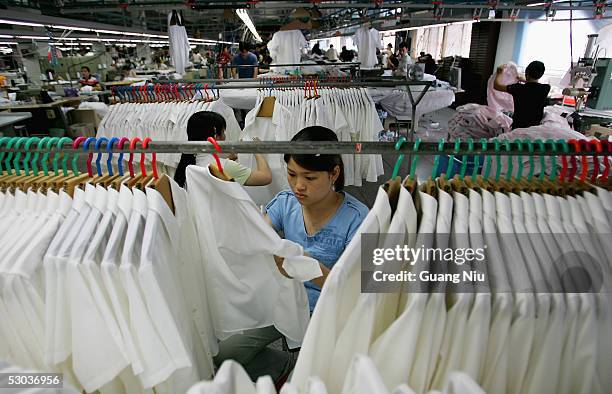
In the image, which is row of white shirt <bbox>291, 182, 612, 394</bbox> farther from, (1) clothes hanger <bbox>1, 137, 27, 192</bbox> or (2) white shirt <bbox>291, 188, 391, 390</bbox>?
(1) clothes hanger <bbox>1, 137, 27, 192</bbox>

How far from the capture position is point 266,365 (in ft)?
6.79

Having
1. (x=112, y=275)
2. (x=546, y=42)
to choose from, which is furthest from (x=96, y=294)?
(x=546, y=42)

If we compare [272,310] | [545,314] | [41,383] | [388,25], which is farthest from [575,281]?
[388,25]

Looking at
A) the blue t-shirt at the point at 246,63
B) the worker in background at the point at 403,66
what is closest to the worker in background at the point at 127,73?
the blue t-shirt at the point at 246,63

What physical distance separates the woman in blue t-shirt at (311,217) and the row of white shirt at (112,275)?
40 cm

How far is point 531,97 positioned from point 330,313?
12.8 feet

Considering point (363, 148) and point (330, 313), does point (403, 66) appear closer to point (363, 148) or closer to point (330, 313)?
point (363, 148)

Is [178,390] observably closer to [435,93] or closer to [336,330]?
[336,330]

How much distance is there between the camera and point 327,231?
175 cm

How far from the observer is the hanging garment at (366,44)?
5.80 m

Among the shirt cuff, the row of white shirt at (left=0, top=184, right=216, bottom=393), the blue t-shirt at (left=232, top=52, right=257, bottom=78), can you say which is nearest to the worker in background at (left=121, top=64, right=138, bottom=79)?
the blue t-shirt at (left=232, top=52, right=257, bottom=78)

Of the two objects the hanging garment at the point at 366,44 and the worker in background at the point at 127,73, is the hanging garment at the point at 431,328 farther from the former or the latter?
the worker in background at the point at 127,73

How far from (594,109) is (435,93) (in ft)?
7.59

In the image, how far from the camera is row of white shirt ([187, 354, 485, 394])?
63 cm
